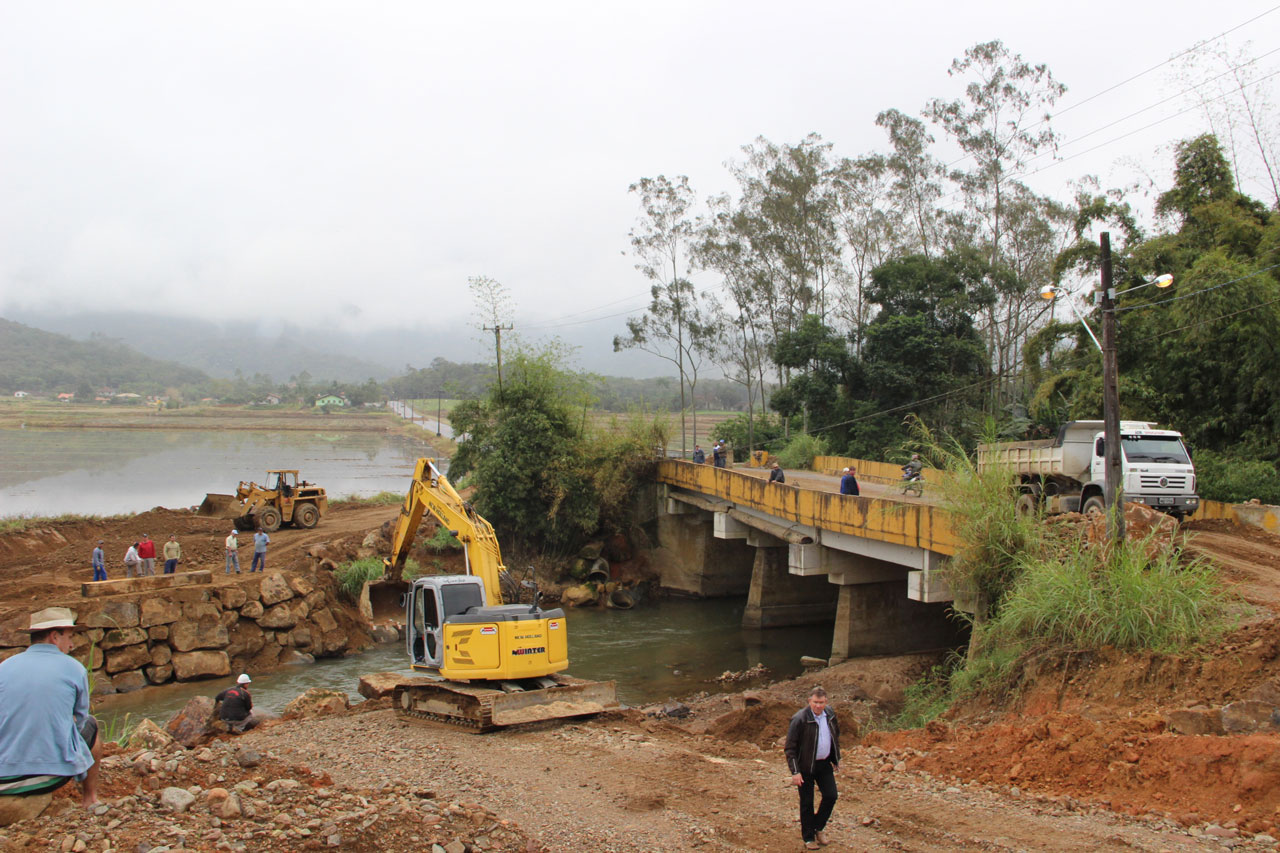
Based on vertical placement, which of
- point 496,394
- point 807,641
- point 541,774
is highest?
point 496,394

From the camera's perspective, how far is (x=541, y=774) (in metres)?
9.66

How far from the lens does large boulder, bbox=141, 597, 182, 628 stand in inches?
795

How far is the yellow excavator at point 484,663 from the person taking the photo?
11883mm

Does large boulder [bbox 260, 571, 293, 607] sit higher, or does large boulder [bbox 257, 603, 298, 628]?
large boulder [bbox 260, 571, 293, 607]

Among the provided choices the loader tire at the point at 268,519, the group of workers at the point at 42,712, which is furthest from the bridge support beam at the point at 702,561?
the group of workers at the point at 42,712

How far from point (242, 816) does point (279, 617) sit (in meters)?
16.9

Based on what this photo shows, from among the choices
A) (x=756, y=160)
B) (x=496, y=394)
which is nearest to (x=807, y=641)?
(x=496, y=394)

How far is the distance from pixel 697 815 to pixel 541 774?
2.21 meters

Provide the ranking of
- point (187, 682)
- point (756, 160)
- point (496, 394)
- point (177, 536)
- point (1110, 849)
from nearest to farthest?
1. point (1110, 849)
2. point (187, 682)
3. point (177, 536)
4. point (496, 394)
5. point (756, 160)

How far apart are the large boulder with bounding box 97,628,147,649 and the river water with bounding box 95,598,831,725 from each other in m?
1.21

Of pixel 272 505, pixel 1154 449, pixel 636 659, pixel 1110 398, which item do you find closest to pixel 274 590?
pixel 272 505

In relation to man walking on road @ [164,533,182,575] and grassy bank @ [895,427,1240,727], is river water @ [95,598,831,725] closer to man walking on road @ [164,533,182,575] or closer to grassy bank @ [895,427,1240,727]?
man walking on road @ [164,533,182,575]

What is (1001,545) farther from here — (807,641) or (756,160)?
(756,160)

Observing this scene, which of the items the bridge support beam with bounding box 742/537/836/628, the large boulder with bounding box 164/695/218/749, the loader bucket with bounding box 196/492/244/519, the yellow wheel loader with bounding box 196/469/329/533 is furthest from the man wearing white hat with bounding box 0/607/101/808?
the loader bucket with bounding box 196/492/244/519
